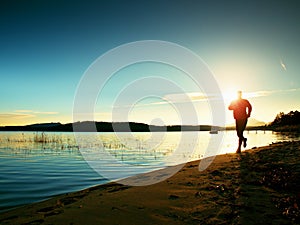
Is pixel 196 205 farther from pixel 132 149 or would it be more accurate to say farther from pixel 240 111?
pixel 132 149

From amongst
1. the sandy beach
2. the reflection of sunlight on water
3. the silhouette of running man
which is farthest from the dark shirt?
the sandy beach

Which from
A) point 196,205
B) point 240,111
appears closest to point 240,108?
point 240,111

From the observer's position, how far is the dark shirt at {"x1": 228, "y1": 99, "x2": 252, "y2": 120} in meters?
15.0

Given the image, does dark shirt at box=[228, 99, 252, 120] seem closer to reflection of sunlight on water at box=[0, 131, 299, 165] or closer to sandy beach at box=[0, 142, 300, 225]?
reflection of sunlight on water at box=[0, 131, 299, 165]

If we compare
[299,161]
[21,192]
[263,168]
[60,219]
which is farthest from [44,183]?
[299,161]

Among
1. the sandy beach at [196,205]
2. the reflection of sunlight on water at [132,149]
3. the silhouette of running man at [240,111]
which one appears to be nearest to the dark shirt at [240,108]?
the silhouette of running man at [240,111]

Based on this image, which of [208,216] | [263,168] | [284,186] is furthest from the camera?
[263,168]

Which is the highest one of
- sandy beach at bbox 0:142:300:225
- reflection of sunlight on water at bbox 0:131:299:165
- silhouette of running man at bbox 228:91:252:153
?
silhouette of running man at bbox 228:91:252:153

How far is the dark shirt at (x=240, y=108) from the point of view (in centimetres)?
1498

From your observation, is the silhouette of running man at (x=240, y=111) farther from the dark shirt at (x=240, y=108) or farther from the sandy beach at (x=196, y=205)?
the sandy beach at (x=196, y=205)

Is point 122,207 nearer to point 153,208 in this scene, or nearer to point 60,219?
point 153,208

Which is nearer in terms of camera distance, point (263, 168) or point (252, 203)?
point (252, 203)

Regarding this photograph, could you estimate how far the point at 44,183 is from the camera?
1234cm

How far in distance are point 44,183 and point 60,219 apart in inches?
306
